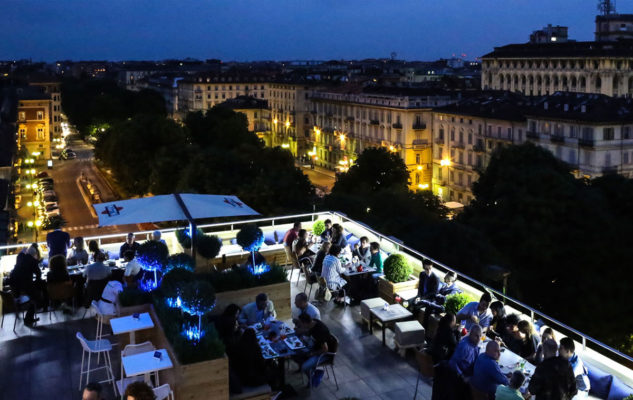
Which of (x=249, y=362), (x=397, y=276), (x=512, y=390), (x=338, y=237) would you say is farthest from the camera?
(x=338, y=237)

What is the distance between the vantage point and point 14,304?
13.9 meters

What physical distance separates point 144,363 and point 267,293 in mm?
3840

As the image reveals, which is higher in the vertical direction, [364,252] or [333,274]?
[364,252]

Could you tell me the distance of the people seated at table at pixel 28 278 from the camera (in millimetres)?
13547

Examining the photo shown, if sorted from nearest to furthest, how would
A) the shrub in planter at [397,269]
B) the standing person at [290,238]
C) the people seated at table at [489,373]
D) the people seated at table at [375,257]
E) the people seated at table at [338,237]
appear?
the people seated at table at [489,373] → the shrub in planter at [397,269] → the people seated at table at [375,257] → the people seated at table at [338,237] → the standing person at [290,238]

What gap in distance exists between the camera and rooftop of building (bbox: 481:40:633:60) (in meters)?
92.4

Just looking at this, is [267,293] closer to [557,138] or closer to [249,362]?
[249,362]

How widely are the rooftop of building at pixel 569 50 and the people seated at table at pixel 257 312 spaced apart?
8988 centimetres

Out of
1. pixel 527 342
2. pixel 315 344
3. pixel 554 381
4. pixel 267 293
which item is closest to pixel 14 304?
pixel 267 293

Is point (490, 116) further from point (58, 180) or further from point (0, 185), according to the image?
point (58, 180)

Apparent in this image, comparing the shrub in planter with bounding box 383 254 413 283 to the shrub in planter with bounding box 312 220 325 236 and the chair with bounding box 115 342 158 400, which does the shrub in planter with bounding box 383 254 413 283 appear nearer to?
the shrub in planter with bounding box 312 220 325 236

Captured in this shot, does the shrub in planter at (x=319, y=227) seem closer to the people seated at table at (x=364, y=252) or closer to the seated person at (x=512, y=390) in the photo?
the people seated at table at (x=364, y=252)

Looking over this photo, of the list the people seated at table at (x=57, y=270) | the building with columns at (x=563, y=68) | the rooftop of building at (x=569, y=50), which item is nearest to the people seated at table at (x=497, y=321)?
the people seated at table at (x=57, y=270)

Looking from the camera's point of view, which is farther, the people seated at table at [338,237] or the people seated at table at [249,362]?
the people seated at table at [338,237]
